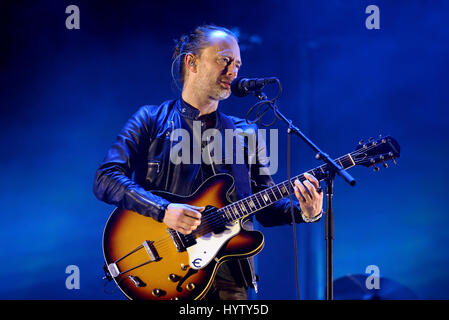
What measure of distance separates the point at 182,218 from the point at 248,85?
807 millimetres

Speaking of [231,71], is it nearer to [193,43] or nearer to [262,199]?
[193,43]

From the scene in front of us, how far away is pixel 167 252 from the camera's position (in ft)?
7.70

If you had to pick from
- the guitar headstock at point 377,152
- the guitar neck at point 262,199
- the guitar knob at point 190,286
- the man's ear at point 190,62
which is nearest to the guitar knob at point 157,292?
the guitar knob at point 190,286

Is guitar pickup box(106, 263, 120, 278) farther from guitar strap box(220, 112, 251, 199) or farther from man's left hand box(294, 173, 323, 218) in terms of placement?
man's left hand box(294, 173, 323, 218)

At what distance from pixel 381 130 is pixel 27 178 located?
296 cm

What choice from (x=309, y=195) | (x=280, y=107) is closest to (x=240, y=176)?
(x=309, y=195)

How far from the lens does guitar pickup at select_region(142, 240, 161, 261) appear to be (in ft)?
7.65

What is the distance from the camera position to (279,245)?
3.60 meters

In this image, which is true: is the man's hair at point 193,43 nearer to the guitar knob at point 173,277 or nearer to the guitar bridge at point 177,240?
the guitar bridge at point 177,240

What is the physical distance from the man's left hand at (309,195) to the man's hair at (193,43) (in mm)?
1160

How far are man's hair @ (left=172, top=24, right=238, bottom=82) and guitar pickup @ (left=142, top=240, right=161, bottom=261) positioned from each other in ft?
4.07

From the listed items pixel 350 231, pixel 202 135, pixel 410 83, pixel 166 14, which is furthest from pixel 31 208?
pixel 410 83

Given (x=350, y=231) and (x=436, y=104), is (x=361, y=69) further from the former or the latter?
(x=350, y=231)

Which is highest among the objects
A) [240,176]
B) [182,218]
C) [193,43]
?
[193,43]
